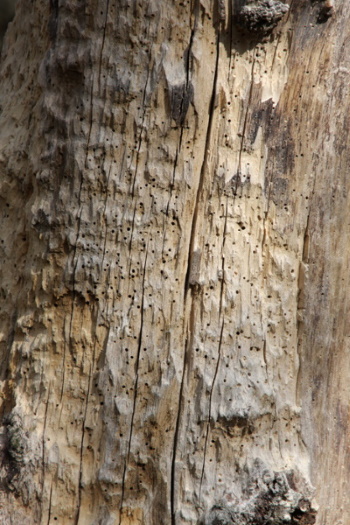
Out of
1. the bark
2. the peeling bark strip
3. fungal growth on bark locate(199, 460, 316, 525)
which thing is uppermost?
the peeling bark strip

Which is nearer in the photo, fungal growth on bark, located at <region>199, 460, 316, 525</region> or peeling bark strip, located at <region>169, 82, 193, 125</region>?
fungal growth on bark, located at <region>199, 460, 316, 525</region>

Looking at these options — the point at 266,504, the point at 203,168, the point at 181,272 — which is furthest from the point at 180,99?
the point at 266,504

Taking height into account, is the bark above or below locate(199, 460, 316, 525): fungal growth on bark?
above

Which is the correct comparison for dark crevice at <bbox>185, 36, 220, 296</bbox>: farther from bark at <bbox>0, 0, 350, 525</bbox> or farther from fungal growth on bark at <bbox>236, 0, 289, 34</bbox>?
fungal growth on bark at <bbox>236, 0, 289, 34</bbox>

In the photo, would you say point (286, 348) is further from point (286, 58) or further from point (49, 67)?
point (49, 67)

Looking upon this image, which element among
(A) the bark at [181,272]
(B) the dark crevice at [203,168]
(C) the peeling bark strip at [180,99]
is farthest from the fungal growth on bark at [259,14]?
(C) the peeling bark strip at [180,99]

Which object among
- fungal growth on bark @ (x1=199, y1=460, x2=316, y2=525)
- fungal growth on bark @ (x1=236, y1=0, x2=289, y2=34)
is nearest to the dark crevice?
fungal growth on bark @ (x1=236, y1=0, x2=289, y2=34)

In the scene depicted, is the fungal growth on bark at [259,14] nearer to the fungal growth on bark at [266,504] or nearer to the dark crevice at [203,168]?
the dark crevice at [203,168]

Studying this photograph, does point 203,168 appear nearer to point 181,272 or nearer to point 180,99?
point 180,99
